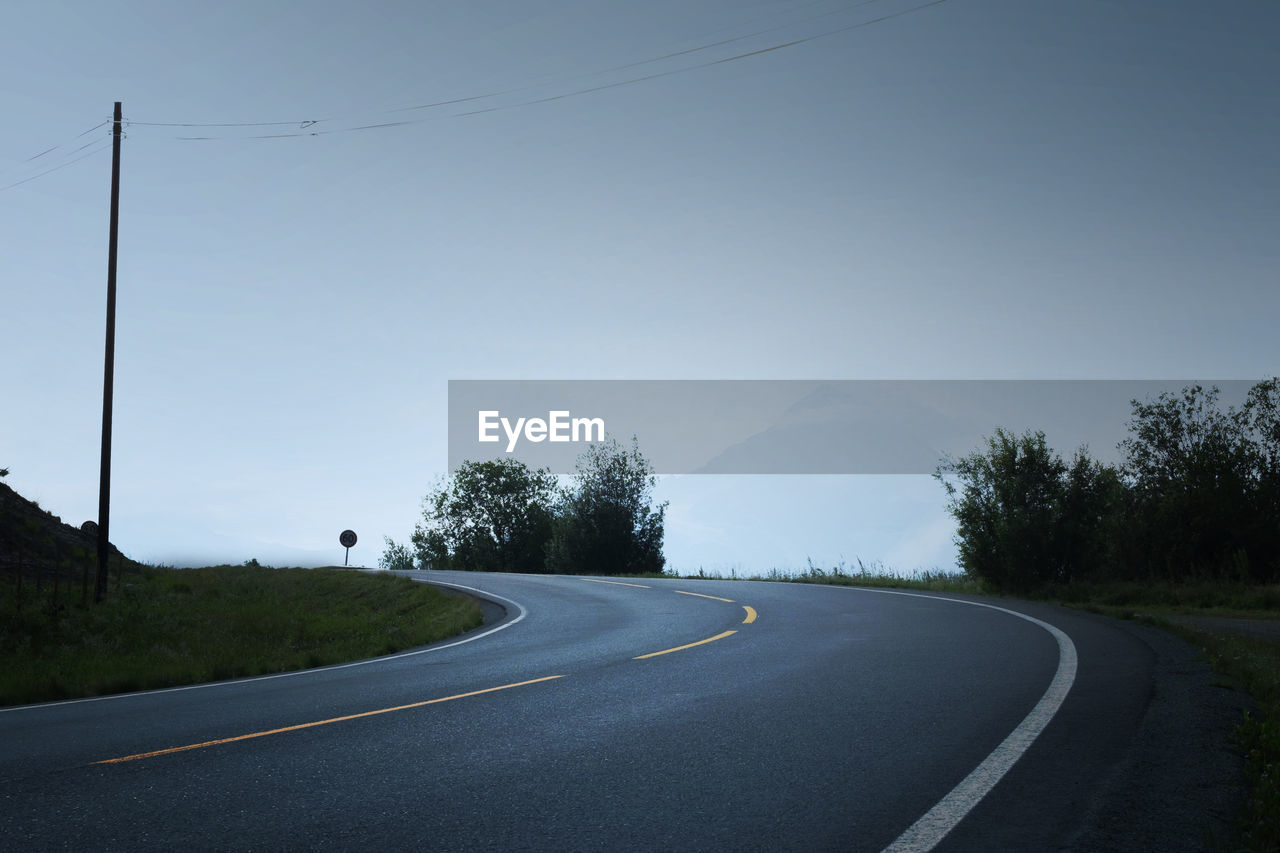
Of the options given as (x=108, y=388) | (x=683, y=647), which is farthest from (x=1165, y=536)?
(x=108, y=388)

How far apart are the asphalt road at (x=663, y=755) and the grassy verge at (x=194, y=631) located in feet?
6.80

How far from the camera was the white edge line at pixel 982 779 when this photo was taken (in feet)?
12.8

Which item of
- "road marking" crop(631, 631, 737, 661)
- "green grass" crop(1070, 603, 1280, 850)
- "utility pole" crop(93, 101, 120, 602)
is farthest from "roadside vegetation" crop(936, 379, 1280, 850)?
"utility pole" crop(93, 101, 120, 602)

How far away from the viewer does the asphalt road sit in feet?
13.3

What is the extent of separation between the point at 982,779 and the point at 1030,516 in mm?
17819

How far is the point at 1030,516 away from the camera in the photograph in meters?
21.0

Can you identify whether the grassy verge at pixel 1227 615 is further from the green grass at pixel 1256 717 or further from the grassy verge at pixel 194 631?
the grassy verge at pixel 194 631

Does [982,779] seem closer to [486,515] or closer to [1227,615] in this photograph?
[1227,615]

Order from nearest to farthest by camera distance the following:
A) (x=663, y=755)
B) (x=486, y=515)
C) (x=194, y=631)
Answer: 1. (x=663, y=755)
2. (x=194, y=631)
3. (x=486, y=515)

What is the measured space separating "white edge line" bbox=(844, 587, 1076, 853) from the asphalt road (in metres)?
0.02

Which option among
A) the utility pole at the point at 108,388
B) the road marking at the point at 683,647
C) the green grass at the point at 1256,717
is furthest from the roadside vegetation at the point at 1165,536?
the utility pole at the point at 108,388

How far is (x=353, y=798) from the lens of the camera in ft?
15.0

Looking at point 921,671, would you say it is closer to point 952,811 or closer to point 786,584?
point 952,811

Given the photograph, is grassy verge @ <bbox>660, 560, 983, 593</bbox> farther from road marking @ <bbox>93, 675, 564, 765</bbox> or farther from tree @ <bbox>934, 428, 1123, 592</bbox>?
road marking @ <bbox>93, 675, 564, 765</bbox>
